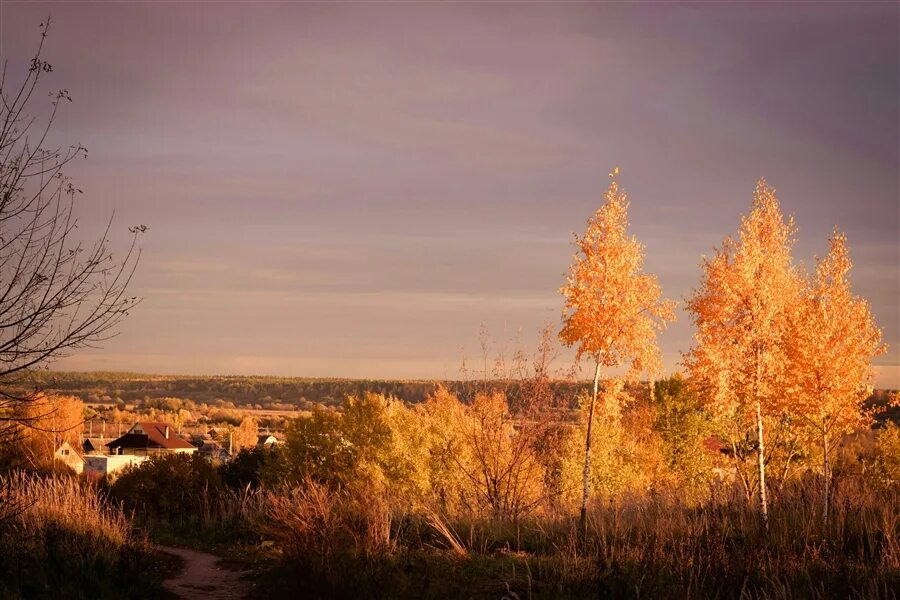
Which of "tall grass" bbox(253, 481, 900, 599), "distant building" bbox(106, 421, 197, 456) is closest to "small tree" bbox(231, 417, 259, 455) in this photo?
"distant building" bbox(106, 421, 197, 456)

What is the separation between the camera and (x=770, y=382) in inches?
936

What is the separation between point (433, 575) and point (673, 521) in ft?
13.3

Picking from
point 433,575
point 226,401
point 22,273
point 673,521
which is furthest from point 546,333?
point 226,401

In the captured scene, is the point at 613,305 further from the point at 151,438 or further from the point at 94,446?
the point at 94,446

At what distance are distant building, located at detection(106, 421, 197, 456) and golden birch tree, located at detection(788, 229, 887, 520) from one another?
6049 cm

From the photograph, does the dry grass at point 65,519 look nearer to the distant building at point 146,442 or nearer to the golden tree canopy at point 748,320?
the golden tree canopy at point 748,320

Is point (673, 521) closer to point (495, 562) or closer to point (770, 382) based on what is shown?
point (495, 562)

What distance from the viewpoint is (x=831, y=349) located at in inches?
941

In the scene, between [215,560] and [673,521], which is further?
[215,560]

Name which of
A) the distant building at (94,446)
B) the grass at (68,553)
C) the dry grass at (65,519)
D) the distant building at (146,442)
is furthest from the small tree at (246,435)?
the grass at (68,553)

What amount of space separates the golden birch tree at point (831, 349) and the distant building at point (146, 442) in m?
60.5

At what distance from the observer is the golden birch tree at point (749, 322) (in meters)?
23.0

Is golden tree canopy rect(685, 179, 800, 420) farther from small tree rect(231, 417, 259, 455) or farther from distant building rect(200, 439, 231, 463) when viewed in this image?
small tree rect(231, 417, 259, 455)

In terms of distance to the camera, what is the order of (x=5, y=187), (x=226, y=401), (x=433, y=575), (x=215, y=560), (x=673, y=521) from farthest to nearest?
(x=226, y=401) → (x=215, y=560) → (x=673, y=521) → (x=433, y=575) → (x=5, y=187)
